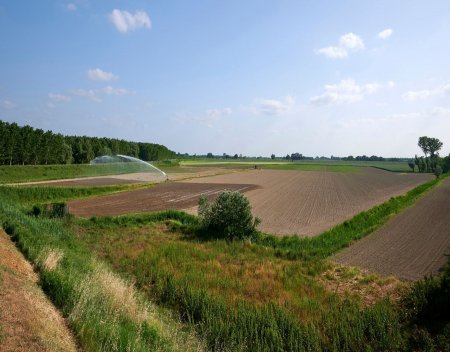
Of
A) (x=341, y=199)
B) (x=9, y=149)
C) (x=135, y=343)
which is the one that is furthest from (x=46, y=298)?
(x=9, y=149)

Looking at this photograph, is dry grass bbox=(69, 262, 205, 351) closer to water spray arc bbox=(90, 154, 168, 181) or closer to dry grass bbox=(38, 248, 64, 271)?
dry grass bbox=(38, 248, 64, 271)

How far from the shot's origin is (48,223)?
2700 cm

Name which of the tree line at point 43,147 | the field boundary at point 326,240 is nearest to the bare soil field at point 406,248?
the field boundary at point 326,240

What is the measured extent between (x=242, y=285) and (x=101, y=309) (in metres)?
6.79

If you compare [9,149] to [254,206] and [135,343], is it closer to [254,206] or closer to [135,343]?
[254,206]

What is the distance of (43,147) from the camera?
87.3 m

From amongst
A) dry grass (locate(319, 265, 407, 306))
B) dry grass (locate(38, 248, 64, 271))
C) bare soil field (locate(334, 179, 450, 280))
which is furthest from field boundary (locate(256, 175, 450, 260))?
dry grass (locate(38, 248, 64, 271))

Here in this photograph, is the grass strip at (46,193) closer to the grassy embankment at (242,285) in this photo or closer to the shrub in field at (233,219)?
the grassy embankment at (242,285)

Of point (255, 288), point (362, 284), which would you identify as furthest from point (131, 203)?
point (362, 284)

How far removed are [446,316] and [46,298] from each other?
13489 mm

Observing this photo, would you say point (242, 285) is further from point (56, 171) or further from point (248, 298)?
point (56, 171)

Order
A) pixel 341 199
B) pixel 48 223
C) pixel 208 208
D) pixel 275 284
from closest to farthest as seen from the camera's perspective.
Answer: pixel 275 284
pixel 48 223
pixel 208 208
pixel 341 199

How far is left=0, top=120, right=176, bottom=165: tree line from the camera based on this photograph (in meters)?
76.1

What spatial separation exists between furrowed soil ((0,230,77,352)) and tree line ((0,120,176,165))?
234ft
